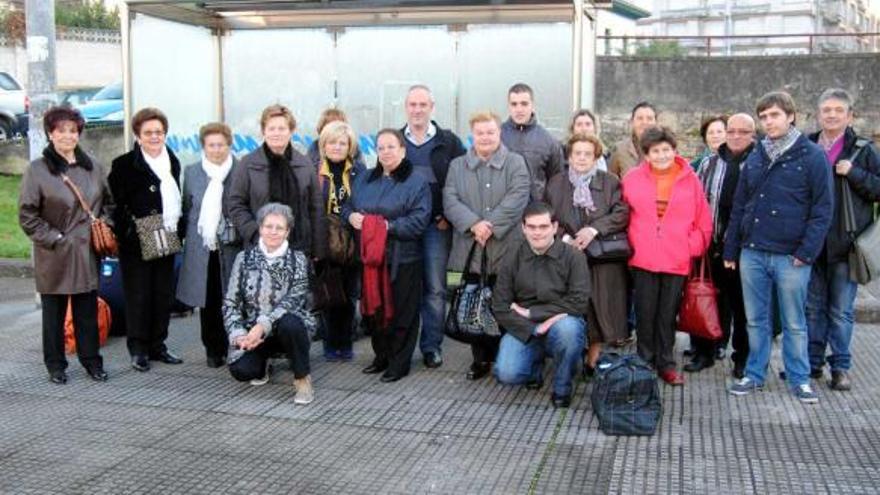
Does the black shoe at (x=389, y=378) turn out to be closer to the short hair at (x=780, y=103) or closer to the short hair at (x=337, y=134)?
the short hair at (x=337, y=134)

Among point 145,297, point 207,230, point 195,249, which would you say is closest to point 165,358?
point 145,297

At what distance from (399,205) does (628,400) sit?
1.90m

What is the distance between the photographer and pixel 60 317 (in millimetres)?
5934

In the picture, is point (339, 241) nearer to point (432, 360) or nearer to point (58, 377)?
point (432, 360)

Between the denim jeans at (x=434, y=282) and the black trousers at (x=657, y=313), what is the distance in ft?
4.11

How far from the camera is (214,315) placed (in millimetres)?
6281

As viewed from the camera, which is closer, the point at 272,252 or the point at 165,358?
the point at 272,252

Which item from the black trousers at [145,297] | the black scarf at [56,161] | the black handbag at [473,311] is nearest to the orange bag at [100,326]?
the black trousers at [145,297]

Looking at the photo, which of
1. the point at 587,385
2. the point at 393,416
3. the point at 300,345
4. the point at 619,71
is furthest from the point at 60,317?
the point at 619,71

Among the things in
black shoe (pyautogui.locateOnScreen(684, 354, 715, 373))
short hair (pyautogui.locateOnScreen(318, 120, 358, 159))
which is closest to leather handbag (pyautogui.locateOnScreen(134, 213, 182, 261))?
short hair (pyautogui.locateOnScreen(318, 120, 358, 159))

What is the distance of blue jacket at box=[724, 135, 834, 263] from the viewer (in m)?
5.18

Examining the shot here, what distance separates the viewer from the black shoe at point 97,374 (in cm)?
597

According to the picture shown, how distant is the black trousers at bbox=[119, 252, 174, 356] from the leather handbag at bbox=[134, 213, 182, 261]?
0.45 ft

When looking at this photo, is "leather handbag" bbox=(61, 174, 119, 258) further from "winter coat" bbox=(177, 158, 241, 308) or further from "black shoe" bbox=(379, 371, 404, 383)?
"black shoe" bbox=(379, 371, 404, 383)
